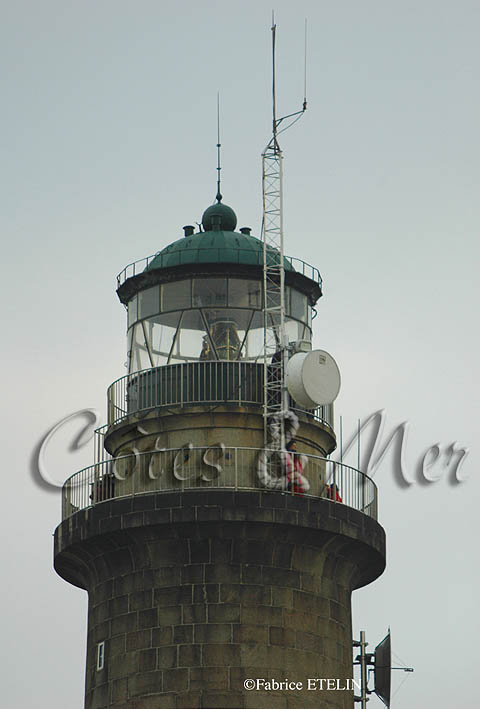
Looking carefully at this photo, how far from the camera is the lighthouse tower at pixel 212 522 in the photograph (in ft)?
131

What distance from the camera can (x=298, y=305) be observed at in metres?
43.9

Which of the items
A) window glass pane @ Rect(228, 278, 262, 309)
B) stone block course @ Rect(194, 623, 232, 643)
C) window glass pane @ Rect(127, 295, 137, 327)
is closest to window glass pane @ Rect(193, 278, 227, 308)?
window glass pane @ Rect(228, 278, 262, 309)

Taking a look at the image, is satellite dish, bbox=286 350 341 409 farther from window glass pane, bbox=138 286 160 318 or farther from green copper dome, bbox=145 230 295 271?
window glass pane, bbox=138 286 160 318

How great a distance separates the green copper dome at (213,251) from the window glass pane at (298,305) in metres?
0.65

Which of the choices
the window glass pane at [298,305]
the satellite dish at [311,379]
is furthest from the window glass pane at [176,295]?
the satellite dish at [311,379]

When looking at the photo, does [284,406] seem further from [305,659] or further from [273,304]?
[305,659]

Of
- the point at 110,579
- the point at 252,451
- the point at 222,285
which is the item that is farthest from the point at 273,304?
the point at 110,579

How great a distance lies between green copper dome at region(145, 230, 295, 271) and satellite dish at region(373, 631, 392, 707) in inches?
367

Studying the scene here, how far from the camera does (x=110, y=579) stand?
1633 inches

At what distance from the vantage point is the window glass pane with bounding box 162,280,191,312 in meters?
43.0

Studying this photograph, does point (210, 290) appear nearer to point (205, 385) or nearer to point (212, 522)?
point (205, 385)

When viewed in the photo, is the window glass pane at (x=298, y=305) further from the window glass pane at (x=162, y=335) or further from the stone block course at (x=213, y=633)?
the stone block course at (x=213, y=633)

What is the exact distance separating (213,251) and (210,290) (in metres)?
0.98

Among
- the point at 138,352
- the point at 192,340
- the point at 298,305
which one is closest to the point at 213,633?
the point at 192,340
